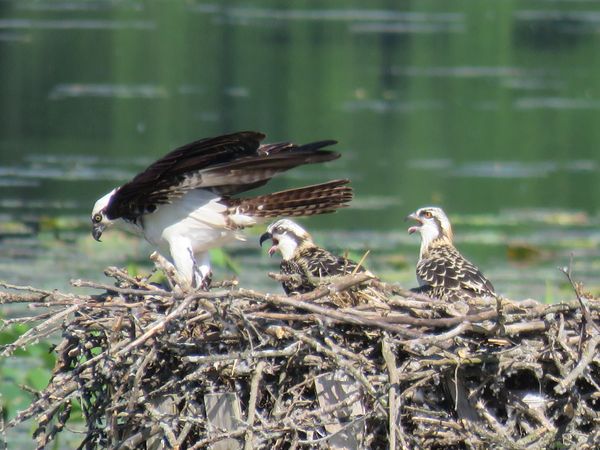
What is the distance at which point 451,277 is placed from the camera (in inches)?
265

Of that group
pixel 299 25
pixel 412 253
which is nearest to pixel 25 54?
pixel 299 25

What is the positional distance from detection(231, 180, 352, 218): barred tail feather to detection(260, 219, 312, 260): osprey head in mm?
649

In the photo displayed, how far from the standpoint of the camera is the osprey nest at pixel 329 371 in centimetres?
536

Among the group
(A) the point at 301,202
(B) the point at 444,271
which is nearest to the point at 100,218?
(A) the point at 301,202

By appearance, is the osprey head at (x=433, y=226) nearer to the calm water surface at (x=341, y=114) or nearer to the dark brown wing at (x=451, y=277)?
the dark brown wing at (x=451, y=277)

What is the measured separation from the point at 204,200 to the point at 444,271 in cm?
134

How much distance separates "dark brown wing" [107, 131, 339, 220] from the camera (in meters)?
6.54

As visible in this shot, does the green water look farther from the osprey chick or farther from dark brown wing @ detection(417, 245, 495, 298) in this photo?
dark brown wing @ detection(417, 245, 495, 298)

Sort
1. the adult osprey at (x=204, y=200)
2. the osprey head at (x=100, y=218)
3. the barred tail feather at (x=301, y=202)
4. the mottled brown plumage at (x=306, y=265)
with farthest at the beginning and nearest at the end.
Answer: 1. the osprey head at (x=100, y=218)
2. the barred tail feather at (x=301, y=202)
3. the adult osprey at (x=204, y=200)
4. the mottled brown plumage at (x=306, y=265)

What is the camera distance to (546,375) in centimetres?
543

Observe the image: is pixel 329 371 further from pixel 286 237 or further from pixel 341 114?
pixel 341 114

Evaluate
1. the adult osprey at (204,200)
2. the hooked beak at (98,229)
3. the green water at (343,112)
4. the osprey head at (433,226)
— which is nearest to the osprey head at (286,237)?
the adult osprey at (204,200)

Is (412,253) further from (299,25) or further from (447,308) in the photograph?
(299,25)

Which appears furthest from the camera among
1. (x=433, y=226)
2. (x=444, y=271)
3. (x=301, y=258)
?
(x=433, y=226)
